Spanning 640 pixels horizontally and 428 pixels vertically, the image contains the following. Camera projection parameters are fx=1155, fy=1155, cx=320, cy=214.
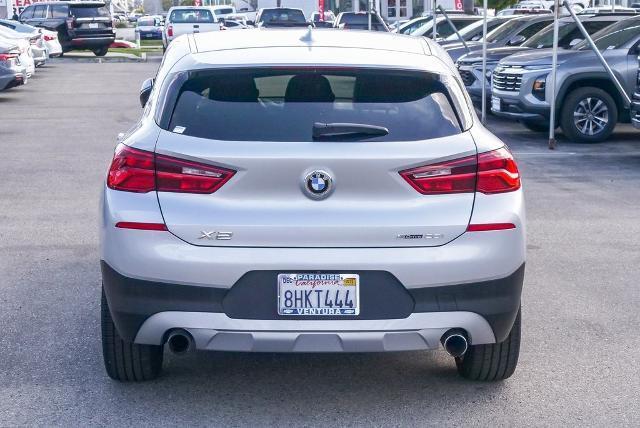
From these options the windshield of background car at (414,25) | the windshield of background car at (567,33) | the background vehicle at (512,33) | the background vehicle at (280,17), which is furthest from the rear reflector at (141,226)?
the background vehicle at (280,17)

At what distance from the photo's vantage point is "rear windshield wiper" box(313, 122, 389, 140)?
4.86m

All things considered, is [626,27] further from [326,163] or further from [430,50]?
[326,163]

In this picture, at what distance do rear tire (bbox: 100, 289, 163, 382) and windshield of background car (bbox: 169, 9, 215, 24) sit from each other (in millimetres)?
36036

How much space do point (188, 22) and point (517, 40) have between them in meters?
21.2

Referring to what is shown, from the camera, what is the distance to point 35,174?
41.2 feet

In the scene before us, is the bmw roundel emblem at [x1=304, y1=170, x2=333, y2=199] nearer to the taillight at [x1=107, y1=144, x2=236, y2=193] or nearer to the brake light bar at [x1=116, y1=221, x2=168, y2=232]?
the taillight at [x1=107, y1=144, x2=236, y2=193]

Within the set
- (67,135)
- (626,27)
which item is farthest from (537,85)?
(67,135)

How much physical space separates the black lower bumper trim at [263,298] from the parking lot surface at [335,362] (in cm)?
54

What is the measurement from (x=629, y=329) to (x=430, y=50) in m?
2.11

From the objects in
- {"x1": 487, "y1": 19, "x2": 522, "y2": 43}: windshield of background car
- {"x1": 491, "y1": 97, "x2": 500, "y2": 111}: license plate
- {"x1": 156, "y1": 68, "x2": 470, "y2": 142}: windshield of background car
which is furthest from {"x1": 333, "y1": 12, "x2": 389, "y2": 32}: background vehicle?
{"x1": 156, "y1": 68, "x2": 470, "y2": 142}: windshield of background car

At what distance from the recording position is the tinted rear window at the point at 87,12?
39.6m

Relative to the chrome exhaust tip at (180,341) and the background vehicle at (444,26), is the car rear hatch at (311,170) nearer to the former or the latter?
the chrome exhaust tip at (180,341)

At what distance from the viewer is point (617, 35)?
1661 cm

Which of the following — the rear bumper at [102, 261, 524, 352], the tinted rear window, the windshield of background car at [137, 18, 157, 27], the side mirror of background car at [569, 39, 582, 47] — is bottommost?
the windshield of background car at [137, 18, 157, 27]
